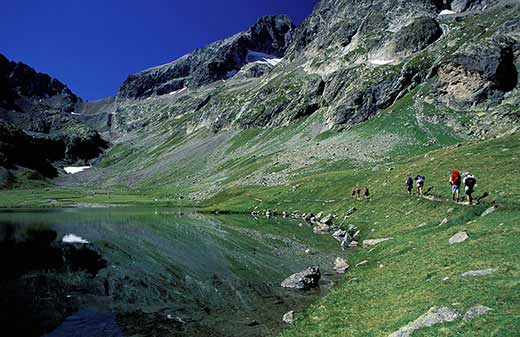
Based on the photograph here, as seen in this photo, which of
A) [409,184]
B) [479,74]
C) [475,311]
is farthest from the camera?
[479,74]

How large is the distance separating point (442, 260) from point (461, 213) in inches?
570

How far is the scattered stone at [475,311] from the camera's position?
1545cm

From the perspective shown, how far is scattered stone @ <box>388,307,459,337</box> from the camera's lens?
52.9 feet

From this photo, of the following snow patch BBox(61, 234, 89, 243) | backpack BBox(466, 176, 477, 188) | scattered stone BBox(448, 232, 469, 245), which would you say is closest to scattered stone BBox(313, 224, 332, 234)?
backpack BBox(466, 176, 477, 188)

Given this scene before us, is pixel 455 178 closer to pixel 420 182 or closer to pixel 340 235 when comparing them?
pixel 420 182

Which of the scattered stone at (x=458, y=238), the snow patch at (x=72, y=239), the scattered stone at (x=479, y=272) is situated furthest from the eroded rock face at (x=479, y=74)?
the snow patch at (x=72, y=239)

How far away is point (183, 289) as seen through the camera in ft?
108

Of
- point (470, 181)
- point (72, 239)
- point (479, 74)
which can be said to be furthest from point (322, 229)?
point (479, 74)

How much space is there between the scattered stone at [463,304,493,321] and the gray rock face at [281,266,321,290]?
16012mm

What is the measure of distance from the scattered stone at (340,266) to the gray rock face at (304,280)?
3.82 metres

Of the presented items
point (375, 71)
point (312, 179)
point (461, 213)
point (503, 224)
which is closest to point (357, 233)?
point (461, 213)

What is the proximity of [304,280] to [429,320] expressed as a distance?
1546cm

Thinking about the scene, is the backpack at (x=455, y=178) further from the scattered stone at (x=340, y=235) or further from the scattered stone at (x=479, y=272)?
the scattered stone at (x=479, y=272)

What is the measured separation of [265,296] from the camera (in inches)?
1163
